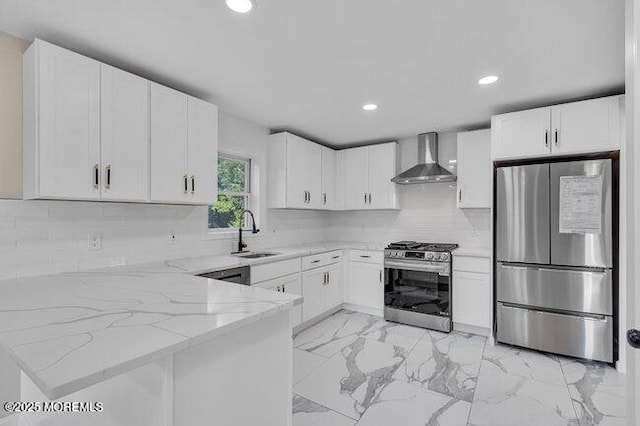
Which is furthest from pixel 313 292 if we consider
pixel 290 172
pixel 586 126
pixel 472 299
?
pixel 586 126

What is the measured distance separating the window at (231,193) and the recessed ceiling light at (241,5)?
75.4 inches

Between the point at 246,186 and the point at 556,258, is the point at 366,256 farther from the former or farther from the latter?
the point at 556,258

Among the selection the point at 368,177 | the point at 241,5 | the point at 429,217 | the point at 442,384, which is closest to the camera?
the point at 241,5

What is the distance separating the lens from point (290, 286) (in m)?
3.23

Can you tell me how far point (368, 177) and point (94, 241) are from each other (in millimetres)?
3226

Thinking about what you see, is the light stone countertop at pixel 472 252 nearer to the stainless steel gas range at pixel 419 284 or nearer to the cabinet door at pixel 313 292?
the stainless steel gas range at pixel 419 284

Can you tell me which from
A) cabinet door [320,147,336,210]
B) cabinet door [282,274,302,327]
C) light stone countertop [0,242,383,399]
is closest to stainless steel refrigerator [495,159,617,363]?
cabinet door [282,274,302,327]

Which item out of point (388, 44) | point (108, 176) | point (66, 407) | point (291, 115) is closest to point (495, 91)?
point (388, 44)

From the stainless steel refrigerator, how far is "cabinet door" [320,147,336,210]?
2.14 metres

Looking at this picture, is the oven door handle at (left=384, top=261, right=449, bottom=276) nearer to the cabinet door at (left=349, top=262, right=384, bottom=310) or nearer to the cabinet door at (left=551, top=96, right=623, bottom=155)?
the cabinet door at (left=349, top=262, right=384, bottom=310)

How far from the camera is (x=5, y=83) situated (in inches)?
74.0

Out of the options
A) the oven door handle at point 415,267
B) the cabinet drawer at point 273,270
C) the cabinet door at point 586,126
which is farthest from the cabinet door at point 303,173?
the cabinet door at point 586,126

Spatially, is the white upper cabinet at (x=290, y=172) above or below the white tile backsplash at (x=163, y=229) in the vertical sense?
above

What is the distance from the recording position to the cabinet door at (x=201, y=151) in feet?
8.52
